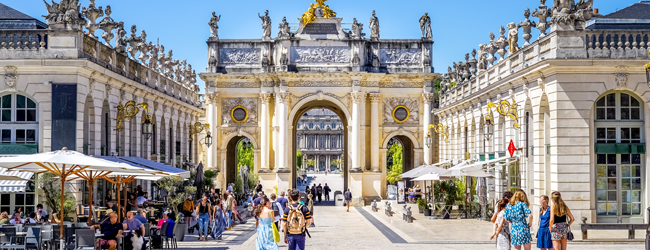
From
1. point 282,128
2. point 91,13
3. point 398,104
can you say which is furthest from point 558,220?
point 398,104

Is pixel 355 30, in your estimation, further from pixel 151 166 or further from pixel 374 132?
pixel 151 166

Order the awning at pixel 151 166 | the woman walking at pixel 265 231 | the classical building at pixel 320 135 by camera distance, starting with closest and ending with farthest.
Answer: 1. the woman walking at pixel 265 231
2. the awning at pixel 151 166
3. the classical building at pixel 320 135

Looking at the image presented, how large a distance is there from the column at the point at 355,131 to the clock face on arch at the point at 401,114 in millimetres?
2856

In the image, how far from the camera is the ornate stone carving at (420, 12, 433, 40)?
47656 millimetres

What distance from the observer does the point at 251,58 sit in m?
47.5

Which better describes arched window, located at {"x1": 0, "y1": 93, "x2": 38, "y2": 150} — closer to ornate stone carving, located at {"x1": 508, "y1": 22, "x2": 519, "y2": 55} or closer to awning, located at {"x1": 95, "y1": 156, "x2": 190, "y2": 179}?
awning, located at {"x1": 95, "y1": 156, "x2": 190, "y2": 179}

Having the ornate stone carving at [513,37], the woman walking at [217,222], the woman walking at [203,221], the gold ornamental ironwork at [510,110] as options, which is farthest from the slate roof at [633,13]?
the woman walking at [203,221]

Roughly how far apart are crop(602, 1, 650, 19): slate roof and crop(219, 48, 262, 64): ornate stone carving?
25401 mm

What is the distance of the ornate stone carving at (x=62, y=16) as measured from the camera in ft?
77.7

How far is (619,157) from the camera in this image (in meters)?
23.0

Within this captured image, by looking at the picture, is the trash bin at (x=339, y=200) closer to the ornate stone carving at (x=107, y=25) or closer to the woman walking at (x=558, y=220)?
the ornate stone carving at (x=107, y=25)

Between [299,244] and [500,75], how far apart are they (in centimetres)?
1771

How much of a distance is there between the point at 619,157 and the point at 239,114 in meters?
29.0

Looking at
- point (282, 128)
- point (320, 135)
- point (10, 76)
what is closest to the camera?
point (10, 76)
